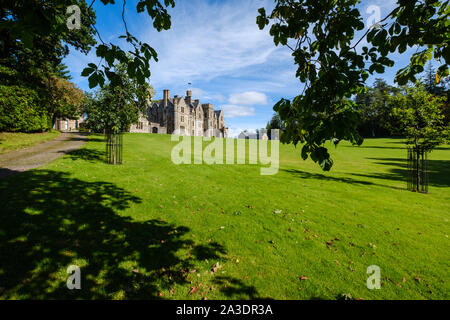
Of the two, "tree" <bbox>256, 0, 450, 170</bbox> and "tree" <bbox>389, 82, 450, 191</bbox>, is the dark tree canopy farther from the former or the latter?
"tree" <bbox>389, 82, 450, 191</bbox>

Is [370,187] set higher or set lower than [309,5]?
lower

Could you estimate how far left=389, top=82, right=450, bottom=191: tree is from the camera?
12.9 metres

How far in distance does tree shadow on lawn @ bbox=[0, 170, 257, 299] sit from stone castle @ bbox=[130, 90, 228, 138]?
2193 inches

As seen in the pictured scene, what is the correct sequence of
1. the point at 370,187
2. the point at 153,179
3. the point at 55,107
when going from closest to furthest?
the point at 153,179 < the point at 370,187 < the point at 55,107

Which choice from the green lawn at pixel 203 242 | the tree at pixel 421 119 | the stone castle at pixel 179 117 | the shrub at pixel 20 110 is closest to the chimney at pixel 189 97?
the stone castle at pixel 179 117

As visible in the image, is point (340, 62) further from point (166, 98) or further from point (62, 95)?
point (166, 98)

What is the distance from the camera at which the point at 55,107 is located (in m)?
30.4

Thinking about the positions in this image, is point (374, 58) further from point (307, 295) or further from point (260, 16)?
point (307, 295)

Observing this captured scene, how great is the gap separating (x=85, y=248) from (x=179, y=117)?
65.2m

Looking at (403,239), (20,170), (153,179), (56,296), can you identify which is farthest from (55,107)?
(403,239)

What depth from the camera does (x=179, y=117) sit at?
66.1 metres

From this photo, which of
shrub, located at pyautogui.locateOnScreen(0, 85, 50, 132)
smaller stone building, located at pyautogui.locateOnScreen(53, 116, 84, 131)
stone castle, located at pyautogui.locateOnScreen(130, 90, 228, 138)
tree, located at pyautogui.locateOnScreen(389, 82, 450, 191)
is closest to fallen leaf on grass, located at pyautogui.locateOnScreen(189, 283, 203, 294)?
tree, located at pyautogui.locateOnScreen(389, 82, 450, 191)

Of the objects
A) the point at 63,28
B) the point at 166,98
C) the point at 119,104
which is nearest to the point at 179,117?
the point at 166,98
